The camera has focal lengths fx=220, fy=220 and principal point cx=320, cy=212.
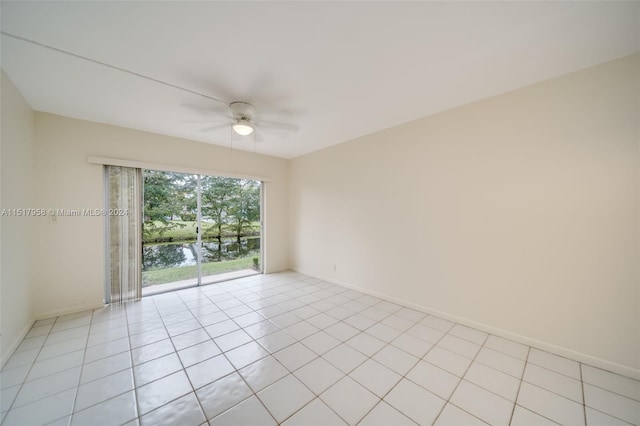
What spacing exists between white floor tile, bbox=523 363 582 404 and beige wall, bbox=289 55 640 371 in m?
0.39

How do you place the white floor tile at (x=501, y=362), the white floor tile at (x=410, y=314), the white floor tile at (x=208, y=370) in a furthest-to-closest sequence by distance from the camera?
the white floor tile at (x=410, y=314)
the white floor tile at (x=501, y=362)
the white floor tile at (x=208, y=370)

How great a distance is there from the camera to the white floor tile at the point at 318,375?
1.70 metres

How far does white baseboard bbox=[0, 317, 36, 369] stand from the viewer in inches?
74.0

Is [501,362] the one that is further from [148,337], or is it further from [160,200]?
[160,200]

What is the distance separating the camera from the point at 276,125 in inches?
123

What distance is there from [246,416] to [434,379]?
1.44 m

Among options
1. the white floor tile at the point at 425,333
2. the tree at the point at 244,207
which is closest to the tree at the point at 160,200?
the tree at the point at 244,207

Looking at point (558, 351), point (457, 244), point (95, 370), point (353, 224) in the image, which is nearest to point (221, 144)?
point (353, 224)

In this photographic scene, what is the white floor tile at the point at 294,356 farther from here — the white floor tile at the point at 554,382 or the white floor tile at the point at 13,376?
the white floor tile at the point at 13,376

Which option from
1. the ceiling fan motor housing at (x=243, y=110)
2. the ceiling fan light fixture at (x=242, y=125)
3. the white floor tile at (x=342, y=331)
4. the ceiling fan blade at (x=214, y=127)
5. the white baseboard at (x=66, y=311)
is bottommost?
the white floor tile at (x=342, y=331)

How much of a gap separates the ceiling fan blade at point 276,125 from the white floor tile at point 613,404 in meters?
3.80

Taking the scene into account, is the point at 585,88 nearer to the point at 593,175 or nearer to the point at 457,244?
the point at 593,175

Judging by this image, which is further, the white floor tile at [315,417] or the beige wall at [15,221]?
the beige wall at [15,221]

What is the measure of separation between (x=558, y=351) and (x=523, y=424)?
1139 millimetres
